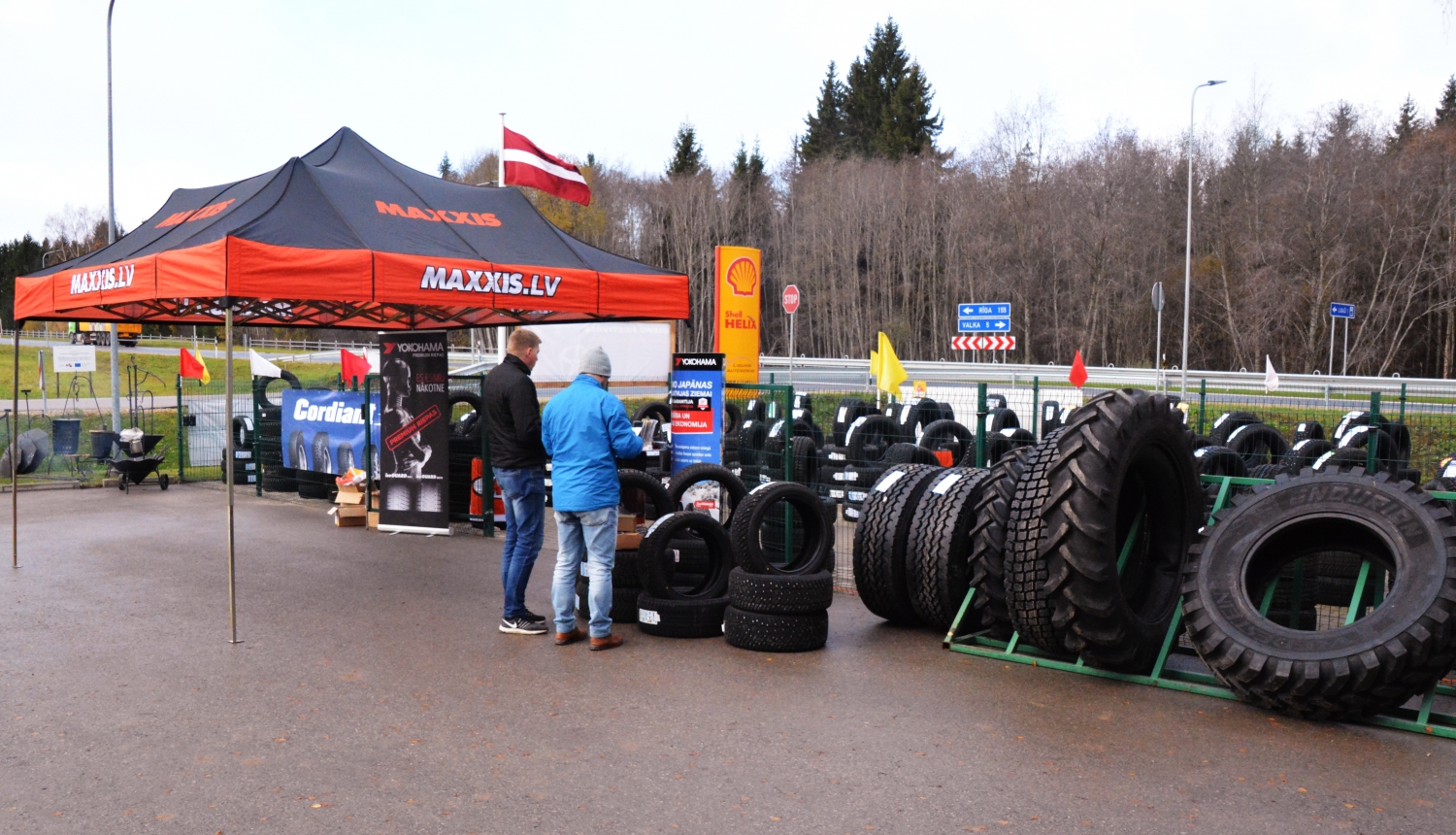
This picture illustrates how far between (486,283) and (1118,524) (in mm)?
5229

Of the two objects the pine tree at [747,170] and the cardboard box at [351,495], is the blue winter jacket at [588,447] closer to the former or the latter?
the cardboard box at [351,495]

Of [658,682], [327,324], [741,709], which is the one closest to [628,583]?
[658,682]

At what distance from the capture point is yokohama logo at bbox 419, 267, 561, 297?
8.09m

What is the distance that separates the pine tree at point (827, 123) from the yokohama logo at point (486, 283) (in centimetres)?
7071

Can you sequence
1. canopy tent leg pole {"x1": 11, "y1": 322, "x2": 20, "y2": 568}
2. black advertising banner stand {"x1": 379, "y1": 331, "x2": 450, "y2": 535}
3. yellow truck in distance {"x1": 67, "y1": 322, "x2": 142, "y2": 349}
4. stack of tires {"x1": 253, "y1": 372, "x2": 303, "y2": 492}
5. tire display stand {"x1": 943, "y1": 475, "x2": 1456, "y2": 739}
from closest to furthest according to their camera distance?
1. tire display stand {"x1": 943, "y1": 475, "x2": 1456, "y2": 739}
2. canopy tent leg pole {"x1": 11, "y1": 322, "x2": 20, "y2": 568}
3. black advertising banner stand {"x1": 379, "y1": 331, "x2": 450, "y2": 535}
4. stack of tires {"x1": 253, "y1": 372, "x2": 303, "y2": 492}
5. yellow truck in distance {"x1": 67, "y1": 322, "x2": 142, "y2": 349}

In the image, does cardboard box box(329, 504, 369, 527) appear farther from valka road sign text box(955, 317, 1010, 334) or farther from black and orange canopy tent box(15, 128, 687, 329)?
valka road sign text box(955, 317, 1010, 334)

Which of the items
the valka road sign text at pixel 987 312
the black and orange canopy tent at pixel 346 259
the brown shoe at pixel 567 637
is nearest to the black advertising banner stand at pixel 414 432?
the black and orange canopy tent at pixel 346 259

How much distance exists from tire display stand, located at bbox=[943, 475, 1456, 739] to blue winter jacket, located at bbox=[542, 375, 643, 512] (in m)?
2.46

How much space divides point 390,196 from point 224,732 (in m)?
5.22

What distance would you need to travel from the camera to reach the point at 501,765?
→ 15.4 feet

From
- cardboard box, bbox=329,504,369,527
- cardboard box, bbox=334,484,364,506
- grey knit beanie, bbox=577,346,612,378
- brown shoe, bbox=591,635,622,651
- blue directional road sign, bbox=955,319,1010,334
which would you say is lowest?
brown shoe, bbox=591,635,622,651

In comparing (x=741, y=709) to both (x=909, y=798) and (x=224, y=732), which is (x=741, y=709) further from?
(x=224, y=732)

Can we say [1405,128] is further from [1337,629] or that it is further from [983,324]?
[1337,629]

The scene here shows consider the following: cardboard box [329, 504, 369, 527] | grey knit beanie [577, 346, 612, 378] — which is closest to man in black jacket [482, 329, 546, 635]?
grey knit beanie [577, 346, 612, 378]
